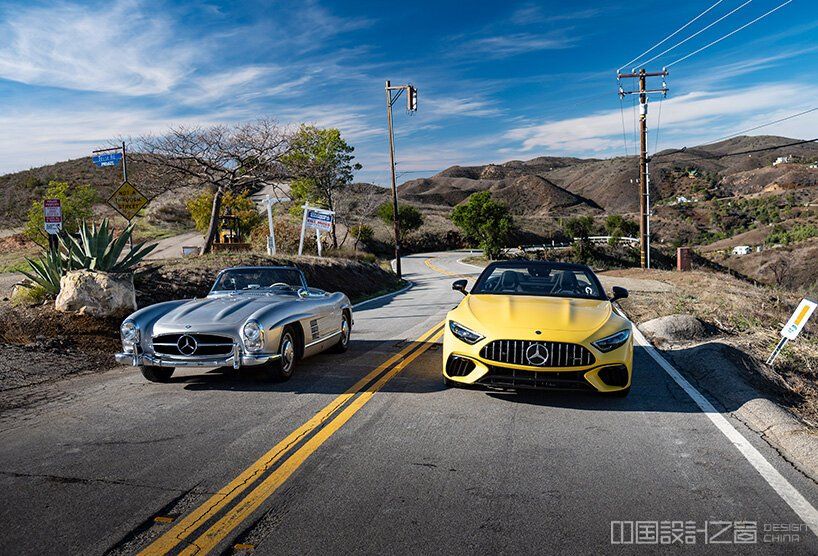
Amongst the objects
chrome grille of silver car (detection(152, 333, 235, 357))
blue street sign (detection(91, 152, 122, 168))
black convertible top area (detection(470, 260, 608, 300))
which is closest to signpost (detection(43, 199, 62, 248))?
chrome grille of silver car (detection(152, 333, 235, 357))

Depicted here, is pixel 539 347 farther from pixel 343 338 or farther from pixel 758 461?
pixel 343 338

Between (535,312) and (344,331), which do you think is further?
(344,331)

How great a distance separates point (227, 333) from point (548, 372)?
3381 mm

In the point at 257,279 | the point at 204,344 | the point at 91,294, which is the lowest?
the point at 204,344

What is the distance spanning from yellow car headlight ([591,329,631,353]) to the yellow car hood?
18 centimetres

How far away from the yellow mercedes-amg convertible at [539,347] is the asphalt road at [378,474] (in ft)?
1.05

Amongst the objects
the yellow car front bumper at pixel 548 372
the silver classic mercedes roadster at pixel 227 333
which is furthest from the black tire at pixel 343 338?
the yellow car front bumper at pixel 548 372

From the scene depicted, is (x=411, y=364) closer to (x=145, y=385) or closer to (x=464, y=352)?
(x=464, y=352)

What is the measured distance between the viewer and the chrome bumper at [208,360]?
22.1 feet

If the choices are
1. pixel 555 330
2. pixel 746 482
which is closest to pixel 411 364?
pixel 555 330

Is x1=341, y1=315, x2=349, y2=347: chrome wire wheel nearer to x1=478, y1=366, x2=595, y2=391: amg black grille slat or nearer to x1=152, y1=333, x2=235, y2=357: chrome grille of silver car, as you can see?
x1=152, y1=333, x2=235, y2=357: chrome grille of silver car

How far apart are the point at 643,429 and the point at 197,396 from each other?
4.48 meters

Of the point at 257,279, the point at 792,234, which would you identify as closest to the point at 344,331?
the point at 257,279

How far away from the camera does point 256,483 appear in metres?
4.16
